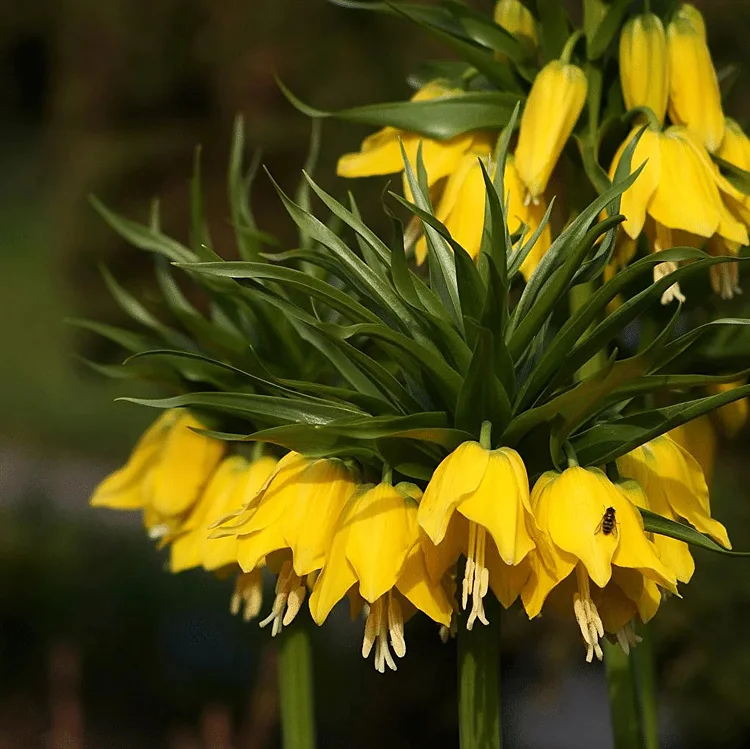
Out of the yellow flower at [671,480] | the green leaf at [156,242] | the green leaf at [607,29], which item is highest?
the green leaf at [607,29]

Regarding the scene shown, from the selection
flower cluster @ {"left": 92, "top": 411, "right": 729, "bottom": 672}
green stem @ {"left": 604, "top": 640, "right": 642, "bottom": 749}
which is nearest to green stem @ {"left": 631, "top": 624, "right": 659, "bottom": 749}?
green stem @ {"left": 604, "top": 640, "right": 642, "bottom": 749}

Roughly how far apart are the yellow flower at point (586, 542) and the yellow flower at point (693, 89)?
359mm

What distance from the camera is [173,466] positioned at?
3.16 feet

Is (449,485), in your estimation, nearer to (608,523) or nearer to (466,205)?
(608,523)

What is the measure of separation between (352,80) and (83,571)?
1.42 m

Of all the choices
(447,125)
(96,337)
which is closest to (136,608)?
(96,337)

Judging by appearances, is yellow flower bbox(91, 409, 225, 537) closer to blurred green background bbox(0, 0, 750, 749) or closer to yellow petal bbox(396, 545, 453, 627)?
yellow petal bbox(396, 545, 453, 627)

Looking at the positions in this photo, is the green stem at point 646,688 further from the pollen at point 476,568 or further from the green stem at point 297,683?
the pollen at point 476,568

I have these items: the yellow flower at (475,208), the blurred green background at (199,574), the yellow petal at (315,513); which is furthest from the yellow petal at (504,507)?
the blurred green background at (199,574)

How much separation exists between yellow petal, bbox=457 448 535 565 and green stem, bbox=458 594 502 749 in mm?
109

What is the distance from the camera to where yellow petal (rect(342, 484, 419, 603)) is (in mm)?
686

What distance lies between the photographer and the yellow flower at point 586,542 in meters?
0.66

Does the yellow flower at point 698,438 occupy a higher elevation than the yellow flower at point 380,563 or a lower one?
higher

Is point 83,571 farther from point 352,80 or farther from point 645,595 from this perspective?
point 645,595
